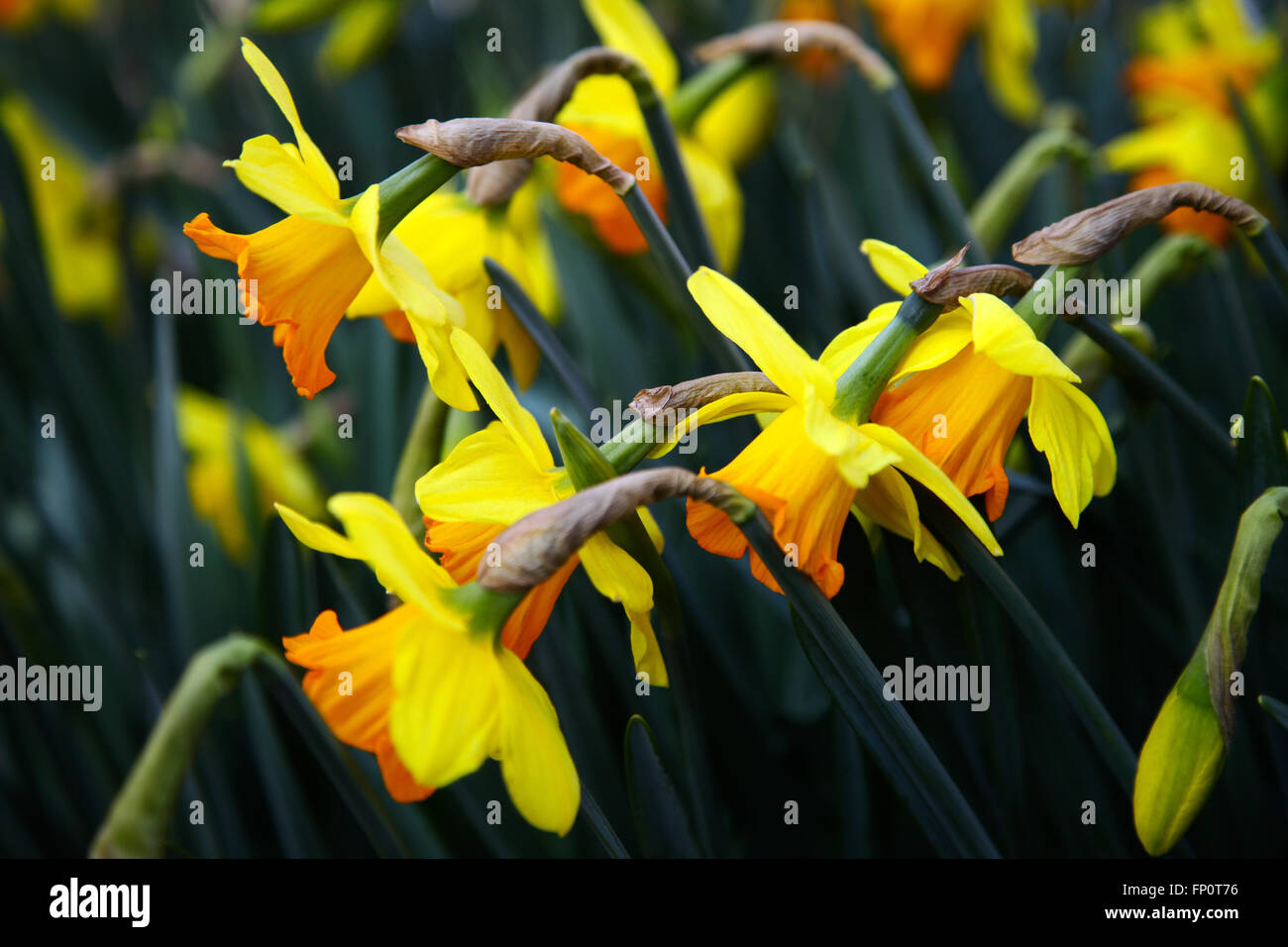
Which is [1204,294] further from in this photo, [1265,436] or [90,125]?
[90,125]

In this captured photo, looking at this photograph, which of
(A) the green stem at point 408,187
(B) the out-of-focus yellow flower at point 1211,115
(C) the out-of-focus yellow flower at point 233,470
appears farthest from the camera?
(C) the out-of-focus yellow flower at point 233,470

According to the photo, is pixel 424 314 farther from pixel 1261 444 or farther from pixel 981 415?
pixel 1261 444

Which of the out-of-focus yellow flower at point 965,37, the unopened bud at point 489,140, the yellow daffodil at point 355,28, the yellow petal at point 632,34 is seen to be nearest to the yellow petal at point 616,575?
the unopened bud at point 489,140

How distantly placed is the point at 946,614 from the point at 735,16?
1497mm

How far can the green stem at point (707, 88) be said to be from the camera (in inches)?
34.2

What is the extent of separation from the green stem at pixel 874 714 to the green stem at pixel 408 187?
0.86 feet

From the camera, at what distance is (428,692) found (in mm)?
444

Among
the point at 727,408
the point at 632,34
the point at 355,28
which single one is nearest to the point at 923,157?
the point at 632,34

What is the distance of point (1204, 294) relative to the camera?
3.69 ft

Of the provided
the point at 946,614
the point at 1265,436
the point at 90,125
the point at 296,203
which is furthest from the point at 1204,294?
the point at 90,125

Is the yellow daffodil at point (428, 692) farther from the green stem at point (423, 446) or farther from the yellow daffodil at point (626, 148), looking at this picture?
the yellow daffodil at point (626, 148)

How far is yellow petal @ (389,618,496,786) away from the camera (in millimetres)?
431

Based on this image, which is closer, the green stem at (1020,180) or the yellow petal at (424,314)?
the yellow petal at (424,314)

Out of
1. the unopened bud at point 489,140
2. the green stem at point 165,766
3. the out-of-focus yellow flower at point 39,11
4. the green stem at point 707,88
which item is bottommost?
the green stem at point 165,766
